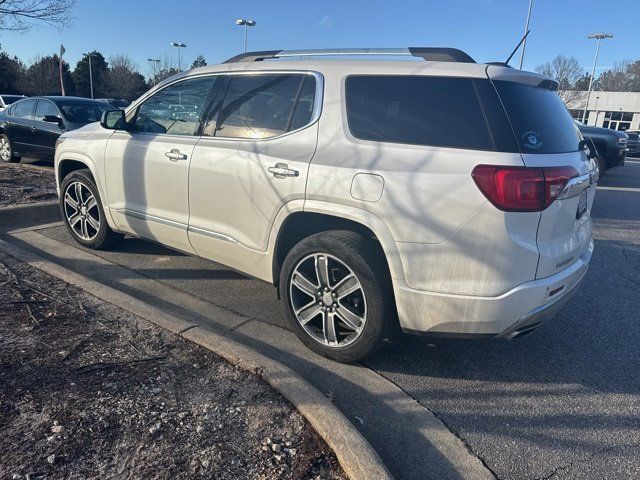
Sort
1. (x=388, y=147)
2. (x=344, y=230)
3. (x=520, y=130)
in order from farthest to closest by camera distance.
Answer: (x=344, y=230), (x=388, y=147), (x=520, y=130)

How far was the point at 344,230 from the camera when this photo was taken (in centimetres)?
316

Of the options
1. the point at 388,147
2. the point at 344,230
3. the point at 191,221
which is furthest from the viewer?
the point at 191,221

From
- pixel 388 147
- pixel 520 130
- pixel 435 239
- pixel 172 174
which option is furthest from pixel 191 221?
pixel 520 130

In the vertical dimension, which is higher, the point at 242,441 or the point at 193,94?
the point at 193,94

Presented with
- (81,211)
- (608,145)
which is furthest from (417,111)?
(608,145)

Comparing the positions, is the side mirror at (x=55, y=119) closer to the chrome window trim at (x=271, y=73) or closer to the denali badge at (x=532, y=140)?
the chrome window trim at (x=271, y=73)

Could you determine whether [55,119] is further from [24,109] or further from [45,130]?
[24,109]

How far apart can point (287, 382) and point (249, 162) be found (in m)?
1.58

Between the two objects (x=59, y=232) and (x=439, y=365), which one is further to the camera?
(x=59, y=232)

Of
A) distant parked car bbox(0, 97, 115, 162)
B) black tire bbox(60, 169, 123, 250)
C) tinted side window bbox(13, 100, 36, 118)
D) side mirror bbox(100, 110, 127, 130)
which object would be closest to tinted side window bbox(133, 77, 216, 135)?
side mirror bbox(100, 110, 127, 130)

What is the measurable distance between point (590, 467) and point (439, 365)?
1.07 metres

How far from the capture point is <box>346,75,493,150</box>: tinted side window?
2.75 m

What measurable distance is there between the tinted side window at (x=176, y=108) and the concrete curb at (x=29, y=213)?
106 inches

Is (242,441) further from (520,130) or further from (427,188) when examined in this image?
(520,130)
